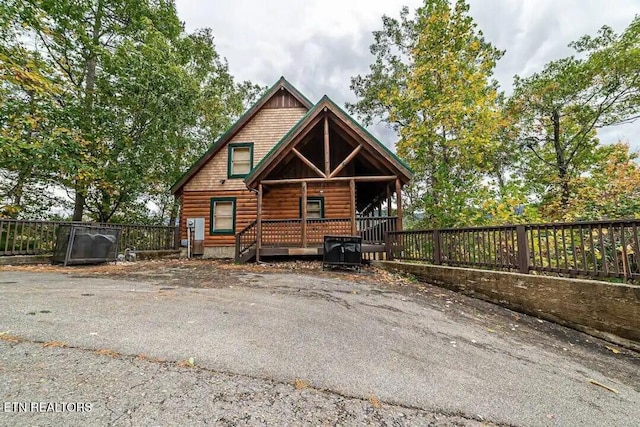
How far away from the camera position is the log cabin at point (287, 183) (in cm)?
940

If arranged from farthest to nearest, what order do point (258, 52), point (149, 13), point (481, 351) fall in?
point (258, 52), point (149, 13), point (481, 351)

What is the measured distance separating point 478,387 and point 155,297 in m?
4.79

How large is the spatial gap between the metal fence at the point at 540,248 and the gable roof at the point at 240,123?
9.02 m

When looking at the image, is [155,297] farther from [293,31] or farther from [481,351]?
[293,31]

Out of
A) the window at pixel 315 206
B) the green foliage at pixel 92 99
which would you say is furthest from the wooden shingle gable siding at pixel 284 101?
the window at pixel 315 206

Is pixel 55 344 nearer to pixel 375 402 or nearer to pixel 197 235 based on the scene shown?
pixel 375 402

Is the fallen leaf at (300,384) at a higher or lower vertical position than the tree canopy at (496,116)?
lower

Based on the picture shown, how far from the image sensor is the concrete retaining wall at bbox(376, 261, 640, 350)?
3.87m

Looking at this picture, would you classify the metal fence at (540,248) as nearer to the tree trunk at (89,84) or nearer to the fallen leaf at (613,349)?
the fallen leaf at (613,349)

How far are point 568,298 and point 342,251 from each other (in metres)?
5.12

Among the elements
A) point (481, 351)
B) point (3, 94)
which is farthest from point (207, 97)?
point (481, 351)

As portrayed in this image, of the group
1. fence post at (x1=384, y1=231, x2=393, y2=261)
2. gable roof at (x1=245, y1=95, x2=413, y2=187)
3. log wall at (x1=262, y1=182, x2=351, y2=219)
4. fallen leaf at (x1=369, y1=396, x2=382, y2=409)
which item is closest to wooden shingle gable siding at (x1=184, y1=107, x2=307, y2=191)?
log wall at (x1=262, y1=182, x2=351, y2=219)

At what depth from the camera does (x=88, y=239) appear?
861 cm

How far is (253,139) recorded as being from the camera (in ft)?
43.6
